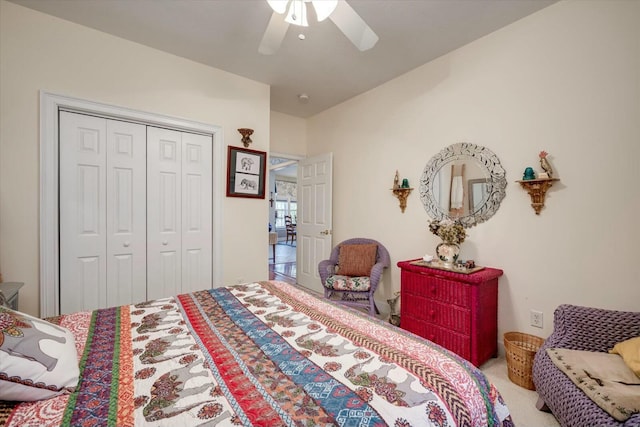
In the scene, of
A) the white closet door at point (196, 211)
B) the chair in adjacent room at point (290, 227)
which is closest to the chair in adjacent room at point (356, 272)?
the white closet door at point (196, 211)

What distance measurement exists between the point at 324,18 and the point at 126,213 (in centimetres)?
237

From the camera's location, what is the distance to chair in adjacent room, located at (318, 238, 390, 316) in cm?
287

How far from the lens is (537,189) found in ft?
6.86

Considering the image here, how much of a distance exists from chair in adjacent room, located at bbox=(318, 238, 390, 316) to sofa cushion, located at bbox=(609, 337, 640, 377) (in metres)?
1.70

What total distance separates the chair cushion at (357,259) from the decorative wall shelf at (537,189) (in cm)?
155

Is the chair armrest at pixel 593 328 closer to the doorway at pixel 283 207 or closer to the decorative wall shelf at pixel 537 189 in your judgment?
the decorative wall shelf at pixel 537 189

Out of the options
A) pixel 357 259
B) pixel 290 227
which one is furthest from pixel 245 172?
pixel 290 227

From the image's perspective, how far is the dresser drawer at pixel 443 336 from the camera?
2145 millimetres

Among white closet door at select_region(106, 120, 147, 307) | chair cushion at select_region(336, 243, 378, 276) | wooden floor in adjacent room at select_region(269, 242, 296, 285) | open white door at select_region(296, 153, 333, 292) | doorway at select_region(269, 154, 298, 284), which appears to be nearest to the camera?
white closet door at select_region(106, 120, 147, 307)

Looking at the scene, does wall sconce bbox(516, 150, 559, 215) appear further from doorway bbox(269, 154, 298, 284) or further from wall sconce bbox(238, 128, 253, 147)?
doorway bbox(269, 154, 298, 284)

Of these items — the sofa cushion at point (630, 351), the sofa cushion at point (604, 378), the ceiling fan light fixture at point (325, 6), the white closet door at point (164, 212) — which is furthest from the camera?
the white closet door at point (164, 212)

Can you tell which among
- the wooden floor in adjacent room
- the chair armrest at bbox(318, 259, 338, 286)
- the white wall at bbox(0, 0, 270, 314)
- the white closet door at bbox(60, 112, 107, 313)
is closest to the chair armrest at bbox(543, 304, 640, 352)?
the chair armrest at bbox(318, 259, 338, 286)

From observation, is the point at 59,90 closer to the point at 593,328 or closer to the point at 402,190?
the point at 402,190

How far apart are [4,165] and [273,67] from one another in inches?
93.7
